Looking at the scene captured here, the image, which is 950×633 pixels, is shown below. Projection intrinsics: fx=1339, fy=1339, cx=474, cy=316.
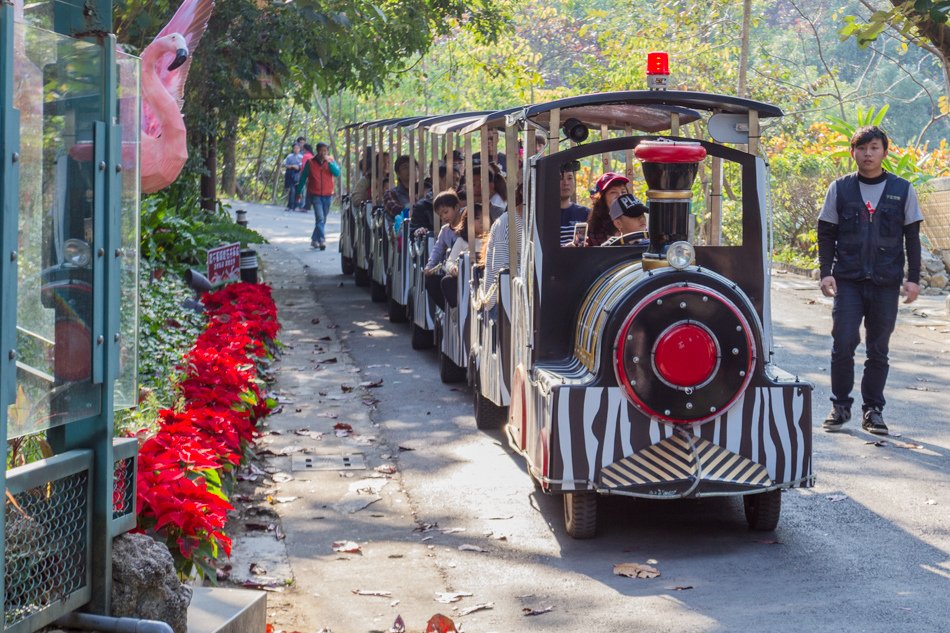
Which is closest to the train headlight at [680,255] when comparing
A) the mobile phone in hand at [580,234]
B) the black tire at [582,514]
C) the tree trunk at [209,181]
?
the black tire at [582,514]

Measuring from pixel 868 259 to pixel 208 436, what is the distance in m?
4.77

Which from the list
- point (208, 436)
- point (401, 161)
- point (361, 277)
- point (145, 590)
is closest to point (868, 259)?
point (208, 436)

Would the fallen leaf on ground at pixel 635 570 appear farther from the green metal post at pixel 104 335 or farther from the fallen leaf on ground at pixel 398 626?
the green metal post at pixel 104 335

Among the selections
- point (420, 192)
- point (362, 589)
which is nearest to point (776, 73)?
Answer: point (420, 192)

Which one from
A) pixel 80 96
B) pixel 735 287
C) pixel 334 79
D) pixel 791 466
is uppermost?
pixel 334 79

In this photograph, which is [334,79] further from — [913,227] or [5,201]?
[5,201]

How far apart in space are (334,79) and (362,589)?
12.7 meters

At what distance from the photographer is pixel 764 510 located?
6.92 metres

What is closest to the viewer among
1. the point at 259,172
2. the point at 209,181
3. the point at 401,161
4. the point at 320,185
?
the point at 401,161

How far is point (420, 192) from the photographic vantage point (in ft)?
47.6

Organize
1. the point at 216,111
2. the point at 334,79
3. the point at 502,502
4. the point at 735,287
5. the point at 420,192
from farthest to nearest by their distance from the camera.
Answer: the point at 334,79
the point at 216,111
the point at 420,192
the point at 502,502
the point at 735,287

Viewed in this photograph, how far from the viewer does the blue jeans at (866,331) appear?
9.16 meters

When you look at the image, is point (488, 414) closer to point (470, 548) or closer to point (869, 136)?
point (470, 548)

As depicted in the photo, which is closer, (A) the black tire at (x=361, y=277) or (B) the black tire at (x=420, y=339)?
(B) the black tire at (x=420, y=339)
